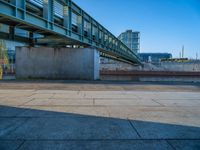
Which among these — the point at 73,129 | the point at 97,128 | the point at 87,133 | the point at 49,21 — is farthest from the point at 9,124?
the point at 49,21

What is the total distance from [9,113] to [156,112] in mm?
4470

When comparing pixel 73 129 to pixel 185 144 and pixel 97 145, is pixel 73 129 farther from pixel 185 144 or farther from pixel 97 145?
pixel 185 144

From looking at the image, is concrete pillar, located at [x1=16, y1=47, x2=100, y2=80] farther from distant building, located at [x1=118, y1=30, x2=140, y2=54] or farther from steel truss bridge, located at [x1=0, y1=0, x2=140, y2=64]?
distant building, located at [x1=118, y1=30, x2=140, y2=54]

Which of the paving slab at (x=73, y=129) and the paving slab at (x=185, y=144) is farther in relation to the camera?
the paving slab at (x=73, y=129)

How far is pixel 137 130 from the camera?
4.23 meters

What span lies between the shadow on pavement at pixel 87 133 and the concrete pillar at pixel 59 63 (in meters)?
14.0

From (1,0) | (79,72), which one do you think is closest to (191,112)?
(1,0)

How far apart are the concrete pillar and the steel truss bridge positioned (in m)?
1.20

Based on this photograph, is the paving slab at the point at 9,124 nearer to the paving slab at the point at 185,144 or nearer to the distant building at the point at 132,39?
the paving slab at the point at 185,144

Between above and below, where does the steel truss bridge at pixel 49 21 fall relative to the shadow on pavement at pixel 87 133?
above

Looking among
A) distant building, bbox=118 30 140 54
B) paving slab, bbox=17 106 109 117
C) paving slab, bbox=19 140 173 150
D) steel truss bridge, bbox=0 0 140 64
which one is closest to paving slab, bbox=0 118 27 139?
paving slab, bbox=17 106 109 117

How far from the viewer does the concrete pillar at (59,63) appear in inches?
759

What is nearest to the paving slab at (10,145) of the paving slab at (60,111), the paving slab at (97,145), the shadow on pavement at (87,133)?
the shadow on pavement at (87,133)

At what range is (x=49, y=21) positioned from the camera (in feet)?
42.1
